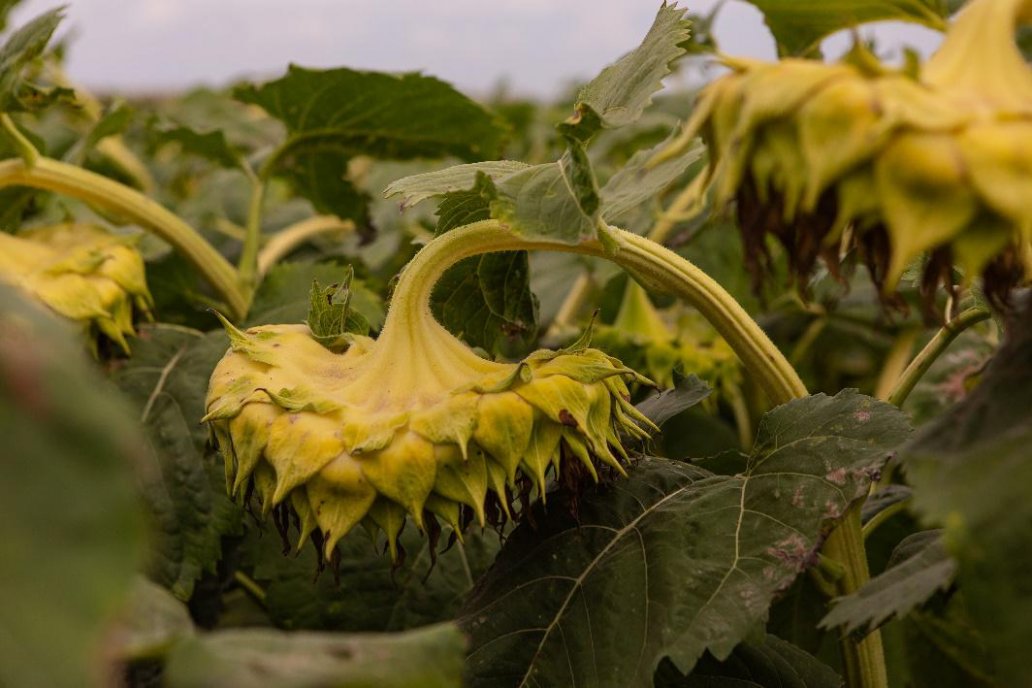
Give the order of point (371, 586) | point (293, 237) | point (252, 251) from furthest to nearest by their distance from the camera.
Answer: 1. point (293, 237)
2. point (252, 251)
3. point (371, 586)

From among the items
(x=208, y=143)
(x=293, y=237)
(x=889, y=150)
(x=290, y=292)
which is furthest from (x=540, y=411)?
(x=293, y=237)

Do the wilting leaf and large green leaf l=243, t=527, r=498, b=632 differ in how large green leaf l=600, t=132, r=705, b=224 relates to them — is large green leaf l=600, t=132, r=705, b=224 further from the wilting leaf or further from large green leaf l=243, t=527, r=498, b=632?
large green leaf l=243, t=527, r=498, b=632

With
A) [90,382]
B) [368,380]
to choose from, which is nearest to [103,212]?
[368,380]

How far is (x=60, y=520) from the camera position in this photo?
36cm

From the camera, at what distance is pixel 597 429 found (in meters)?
0.74

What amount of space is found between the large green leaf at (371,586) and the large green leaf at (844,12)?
51 centimetres

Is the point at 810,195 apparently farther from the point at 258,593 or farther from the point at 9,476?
the point at 258,593

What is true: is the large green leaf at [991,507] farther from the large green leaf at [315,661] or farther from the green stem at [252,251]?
the green stem at [252,251]

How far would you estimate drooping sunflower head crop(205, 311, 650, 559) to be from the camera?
0.68 m

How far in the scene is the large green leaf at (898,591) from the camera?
62cm

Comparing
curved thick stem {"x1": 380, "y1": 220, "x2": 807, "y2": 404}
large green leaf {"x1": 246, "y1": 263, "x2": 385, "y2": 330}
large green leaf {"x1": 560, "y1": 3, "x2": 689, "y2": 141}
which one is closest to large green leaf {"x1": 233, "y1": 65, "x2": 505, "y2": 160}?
large green leaf {"x1": 246, "y1": 263, "x2": 385, "y2": 330}

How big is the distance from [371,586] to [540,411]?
1.32 ft

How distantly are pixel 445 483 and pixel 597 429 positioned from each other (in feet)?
0.37

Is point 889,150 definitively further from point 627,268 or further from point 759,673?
point 759,673
